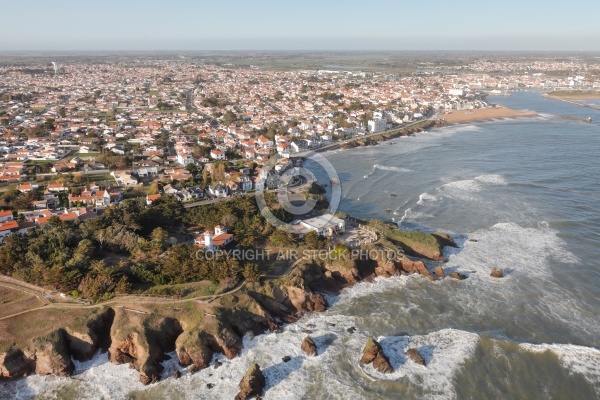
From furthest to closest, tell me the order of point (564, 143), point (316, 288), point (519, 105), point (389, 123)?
1. point (519, 105)
2. point (389, 123)
3. point (564, 143)
4. point (316, 288)

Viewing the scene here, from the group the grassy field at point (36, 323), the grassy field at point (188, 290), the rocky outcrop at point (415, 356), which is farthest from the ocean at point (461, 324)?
the grassy field at point (188, 290)

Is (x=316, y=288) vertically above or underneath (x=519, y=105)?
underneath

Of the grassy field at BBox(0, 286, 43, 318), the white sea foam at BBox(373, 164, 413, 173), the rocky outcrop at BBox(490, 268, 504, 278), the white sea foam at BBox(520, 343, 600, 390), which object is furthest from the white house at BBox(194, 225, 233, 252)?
the white sea foam at BBox(373, 164, 413, 173)

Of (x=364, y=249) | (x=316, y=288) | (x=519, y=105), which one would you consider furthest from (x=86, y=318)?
(x=519, y=105)

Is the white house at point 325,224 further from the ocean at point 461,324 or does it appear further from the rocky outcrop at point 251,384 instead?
the rocky outcrop at point 251,384

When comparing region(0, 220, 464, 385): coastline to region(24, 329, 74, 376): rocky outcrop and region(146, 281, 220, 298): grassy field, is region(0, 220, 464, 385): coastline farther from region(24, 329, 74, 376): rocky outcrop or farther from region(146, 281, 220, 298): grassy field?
region(146, 281, 220, 298): grassy field

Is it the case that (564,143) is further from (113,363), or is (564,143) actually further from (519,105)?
(113,363)
